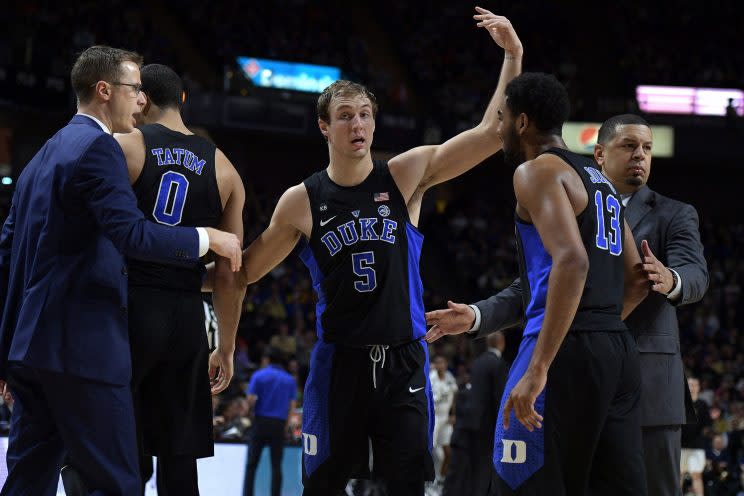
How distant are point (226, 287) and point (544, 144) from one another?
66.7 inches

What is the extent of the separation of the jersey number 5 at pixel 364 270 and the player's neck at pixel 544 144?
0.98m

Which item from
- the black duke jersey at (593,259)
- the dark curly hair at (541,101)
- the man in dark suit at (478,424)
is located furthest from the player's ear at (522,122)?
the man in dark suit at (478,424)

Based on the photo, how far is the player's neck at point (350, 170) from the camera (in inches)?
187

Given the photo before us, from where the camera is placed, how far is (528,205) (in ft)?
12.2

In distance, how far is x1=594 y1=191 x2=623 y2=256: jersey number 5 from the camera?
377cm

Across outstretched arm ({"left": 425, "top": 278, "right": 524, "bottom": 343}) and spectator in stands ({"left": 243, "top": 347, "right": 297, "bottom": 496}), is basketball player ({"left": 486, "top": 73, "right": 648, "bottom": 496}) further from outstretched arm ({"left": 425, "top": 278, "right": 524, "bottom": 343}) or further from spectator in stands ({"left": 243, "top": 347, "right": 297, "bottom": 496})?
spectator in stands ({"left": 243, "top": 347, "right": 297, "bottom": 496})

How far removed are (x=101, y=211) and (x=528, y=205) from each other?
62.3 inches

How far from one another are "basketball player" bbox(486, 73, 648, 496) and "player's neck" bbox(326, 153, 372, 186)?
1.08m

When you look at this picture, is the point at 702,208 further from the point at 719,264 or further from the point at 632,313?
the point at 632,313

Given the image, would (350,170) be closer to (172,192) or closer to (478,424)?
(172,192)

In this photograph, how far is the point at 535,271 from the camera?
385 centimetres

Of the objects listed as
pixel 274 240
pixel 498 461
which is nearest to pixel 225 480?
pixel 274 240

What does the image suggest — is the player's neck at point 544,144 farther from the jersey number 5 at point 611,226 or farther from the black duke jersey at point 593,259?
the jersey number 5 at point 611,226

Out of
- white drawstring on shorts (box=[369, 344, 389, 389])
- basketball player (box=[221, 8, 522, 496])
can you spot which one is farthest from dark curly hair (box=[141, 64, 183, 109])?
white drawstring on shorts (box=[369, 344, 389, 389])
